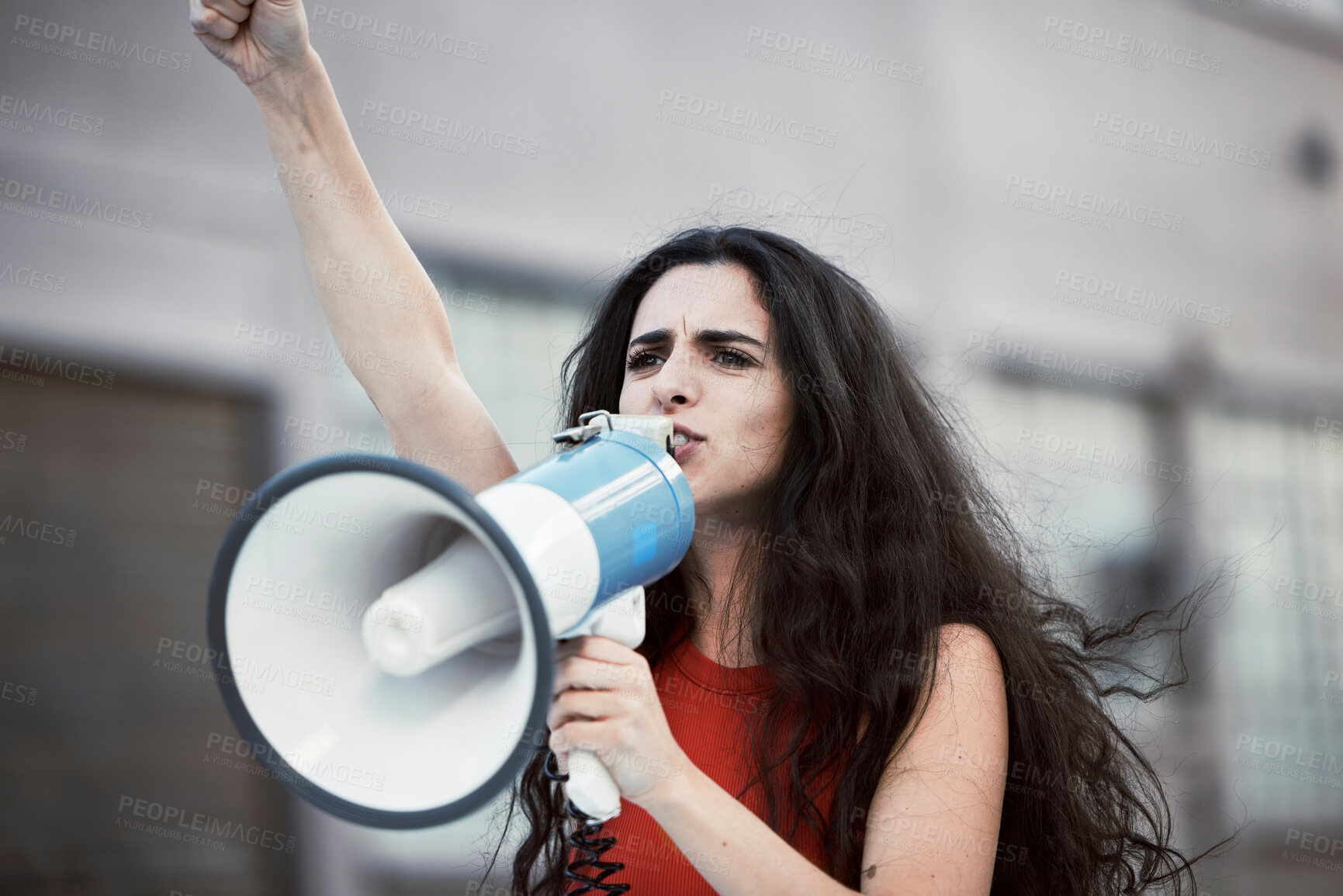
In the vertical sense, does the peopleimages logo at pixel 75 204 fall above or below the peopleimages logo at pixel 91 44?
below

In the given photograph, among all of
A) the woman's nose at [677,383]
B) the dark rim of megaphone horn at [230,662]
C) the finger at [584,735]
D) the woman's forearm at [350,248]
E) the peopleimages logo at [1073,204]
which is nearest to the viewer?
the dark rim of megaphone horn at [230,662]

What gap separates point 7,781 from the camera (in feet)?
8.48

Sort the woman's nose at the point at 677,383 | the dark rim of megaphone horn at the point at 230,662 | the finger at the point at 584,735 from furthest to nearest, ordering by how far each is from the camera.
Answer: the woman's nose at the point at 677,383 < the finger at the point at 584,735 < the dark rim of megaphone horn at the point at 230,662

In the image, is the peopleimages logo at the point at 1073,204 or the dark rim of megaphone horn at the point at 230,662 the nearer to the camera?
the dark rim of megaphone horn at the point at 230,662

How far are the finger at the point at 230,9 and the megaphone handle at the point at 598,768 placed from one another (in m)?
0.75

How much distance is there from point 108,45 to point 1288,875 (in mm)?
5591

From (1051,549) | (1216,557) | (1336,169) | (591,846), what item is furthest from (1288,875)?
(591,846)

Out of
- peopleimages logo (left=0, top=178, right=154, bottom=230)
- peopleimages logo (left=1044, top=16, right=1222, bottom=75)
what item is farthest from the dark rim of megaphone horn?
peopleimages logo (left=1044, top=16, right=1222, bottom=75)

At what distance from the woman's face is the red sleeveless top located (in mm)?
237

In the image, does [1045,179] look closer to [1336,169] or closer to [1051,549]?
[1336,169]

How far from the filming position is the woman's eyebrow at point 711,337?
1.35 metres

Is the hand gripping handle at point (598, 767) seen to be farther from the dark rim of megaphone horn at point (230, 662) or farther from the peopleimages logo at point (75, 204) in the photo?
the peopleimages logo at point (75, 204)

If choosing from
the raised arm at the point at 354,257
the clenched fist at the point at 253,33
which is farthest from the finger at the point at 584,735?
the clenched fist at the point at 253,33

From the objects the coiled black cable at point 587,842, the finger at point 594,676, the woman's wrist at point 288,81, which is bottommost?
the coiled black cable at point 587,842
